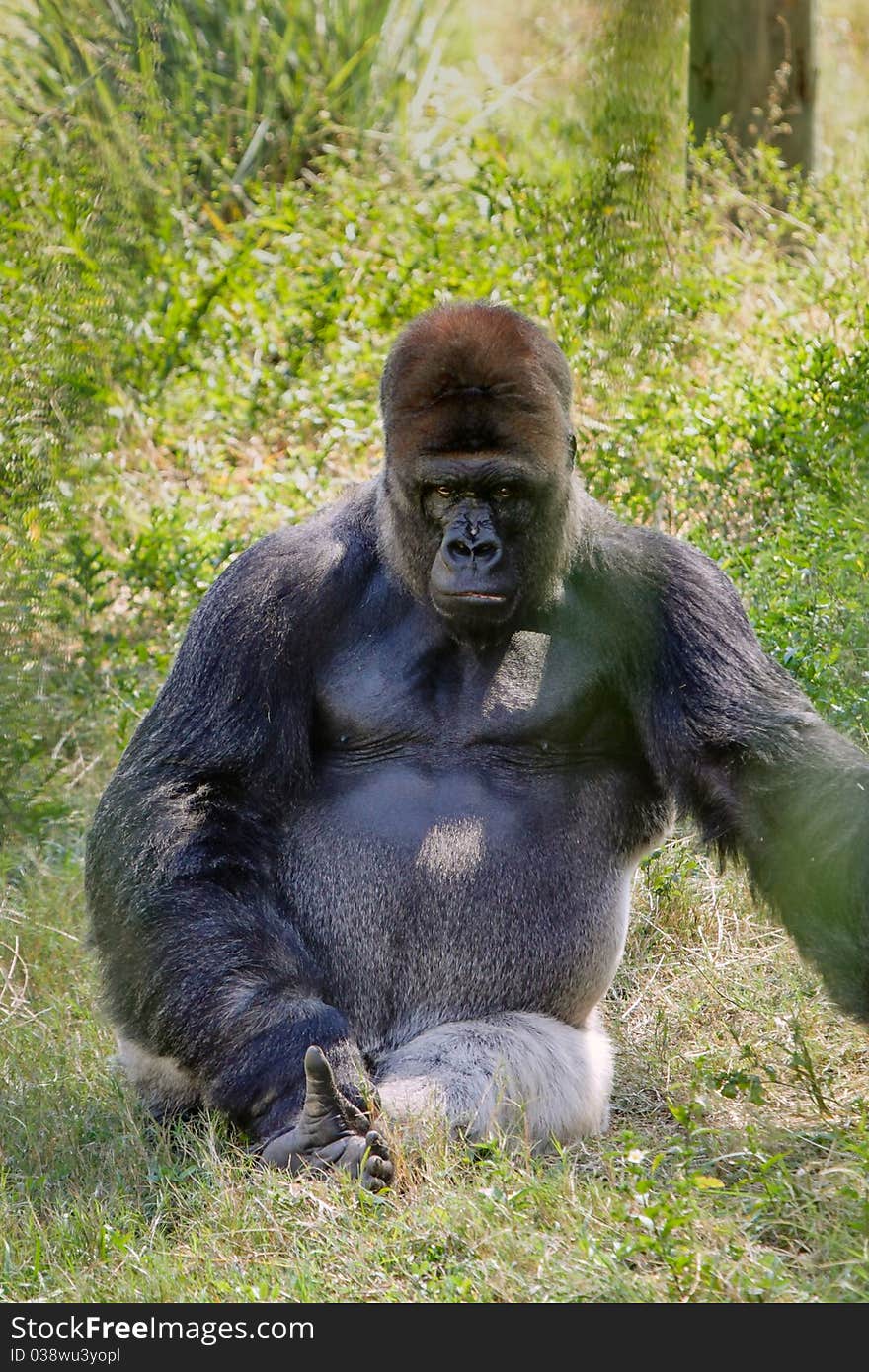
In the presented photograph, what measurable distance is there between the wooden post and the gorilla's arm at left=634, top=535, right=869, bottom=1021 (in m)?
2.61

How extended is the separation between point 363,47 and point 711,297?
2133 millimetres

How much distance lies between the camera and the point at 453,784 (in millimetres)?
3342

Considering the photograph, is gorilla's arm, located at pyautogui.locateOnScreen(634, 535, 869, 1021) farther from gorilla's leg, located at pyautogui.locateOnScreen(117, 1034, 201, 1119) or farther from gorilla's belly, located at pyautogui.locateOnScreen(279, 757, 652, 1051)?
gorilla's leg, located at pyautogui.locateOnScreen(117, 1034, 201, 1119)

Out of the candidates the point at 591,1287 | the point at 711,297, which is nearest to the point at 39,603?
the point at 591,1287

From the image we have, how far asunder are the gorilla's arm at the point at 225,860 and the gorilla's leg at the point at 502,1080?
14 centimetres

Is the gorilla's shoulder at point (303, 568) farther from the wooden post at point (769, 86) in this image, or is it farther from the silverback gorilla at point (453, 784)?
the wooden post at point (769, 86)

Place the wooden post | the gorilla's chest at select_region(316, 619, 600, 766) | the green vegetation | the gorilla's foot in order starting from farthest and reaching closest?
1. the wooden post
2. the gorilla's chest at select_region(316, 619, 600, 766)
3. the gorilla's foot
4. the green vegetation

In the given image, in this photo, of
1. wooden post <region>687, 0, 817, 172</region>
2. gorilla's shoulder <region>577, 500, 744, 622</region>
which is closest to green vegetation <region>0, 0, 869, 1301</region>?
wooden post <region>687, 0, 817, 172</region>

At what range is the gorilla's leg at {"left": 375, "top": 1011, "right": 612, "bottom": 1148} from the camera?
3.05 m

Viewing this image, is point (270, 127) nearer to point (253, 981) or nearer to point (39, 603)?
point (253, 981)

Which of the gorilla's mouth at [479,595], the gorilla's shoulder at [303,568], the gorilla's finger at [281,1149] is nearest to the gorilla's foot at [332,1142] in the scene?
the gorilla's finger at [281,1149]

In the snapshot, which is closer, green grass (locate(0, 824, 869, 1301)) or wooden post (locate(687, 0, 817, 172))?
green grass (locate(0, 824, 869, 1301))

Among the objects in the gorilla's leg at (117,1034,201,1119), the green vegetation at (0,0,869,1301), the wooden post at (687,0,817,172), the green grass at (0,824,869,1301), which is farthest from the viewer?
the wooden post at (687,0,817,172)

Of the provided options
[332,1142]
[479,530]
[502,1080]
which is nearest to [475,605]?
[479,530]
